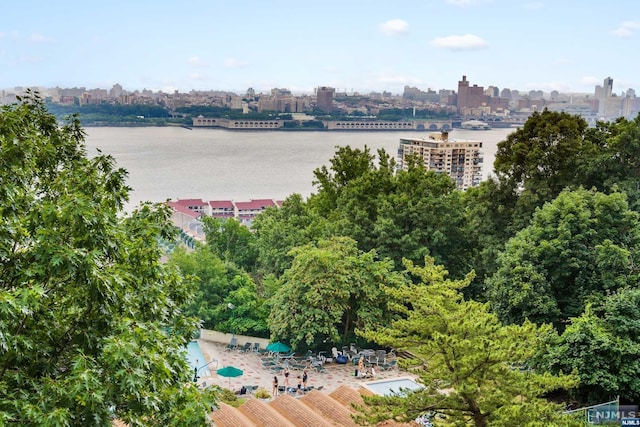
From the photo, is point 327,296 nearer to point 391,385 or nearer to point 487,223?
point 391,385

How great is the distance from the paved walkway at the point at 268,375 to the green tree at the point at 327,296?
0.63 m

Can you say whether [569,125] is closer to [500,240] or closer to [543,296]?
[500,240]

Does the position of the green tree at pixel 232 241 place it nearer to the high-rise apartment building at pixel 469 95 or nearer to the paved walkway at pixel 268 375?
the paved walkway at pixel 268 375

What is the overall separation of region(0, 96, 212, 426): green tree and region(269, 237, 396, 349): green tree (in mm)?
8117

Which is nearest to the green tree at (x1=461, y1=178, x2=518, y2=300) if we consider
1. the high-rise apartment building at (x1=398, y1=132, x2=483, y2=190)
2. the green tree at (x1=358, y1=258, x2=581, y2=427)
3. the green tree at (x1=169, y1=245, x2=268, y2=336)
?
the green tree at (x1=169, y1=245, x2=268, y2=336)

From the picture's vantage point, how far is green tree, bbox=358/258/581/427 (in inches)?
240

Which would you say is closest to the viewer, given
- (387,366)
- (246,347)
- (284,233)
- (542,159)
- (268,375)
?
(268,375)

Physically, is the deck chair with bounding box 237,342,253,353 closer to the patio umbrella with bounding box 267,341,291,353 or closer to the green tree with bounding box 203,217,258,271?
the patio umbrella with bounding box 267,341,291,353

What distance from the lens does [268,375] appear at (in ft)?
40.9

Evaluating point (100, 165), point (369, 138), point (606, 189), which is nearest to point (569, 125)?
point (606, 189)

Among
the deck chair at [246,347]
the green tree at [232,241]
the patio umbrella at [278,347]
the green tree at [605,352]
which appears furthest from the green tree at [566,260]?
the green tree at [232,241]

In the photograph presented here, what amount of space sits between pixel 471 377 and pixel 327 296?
6.61 metres

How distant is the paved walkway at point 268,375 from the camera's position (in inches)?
467

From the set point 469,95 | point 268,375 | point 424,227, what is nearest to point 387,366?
point 268,375
